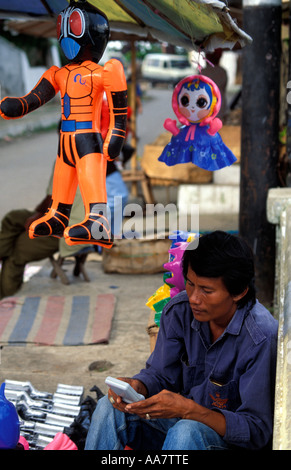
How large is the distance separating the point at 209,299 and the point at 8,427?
798 millimetres

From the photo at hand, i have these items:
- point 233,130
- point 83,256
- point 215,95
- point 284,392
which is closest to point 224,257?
point 284,392

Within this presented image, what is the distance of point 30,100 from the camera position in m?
2.55

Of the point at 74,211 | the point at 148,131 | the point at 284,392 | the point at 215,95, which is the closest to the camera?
the point at 284,392

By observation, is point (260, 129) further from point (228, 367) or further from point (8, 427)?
point (8, 427)

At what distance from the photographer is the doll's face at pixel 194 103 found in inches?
124

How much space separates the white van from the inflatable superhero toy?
27374 millimetres

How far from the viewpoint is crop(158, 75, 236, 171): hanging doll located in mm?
3125

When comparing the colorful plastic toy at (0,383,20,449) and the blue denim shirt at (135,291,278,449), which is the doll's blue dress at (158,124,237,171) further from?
the colorful plastic toy at (0,383,20,449)

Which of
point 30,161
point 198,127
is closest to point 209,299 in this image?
point 198,127

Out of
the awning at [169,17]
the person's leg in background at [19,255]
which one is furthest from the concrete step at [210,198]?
the awning at [169,17]

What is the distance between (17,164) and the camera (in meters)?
12.0
